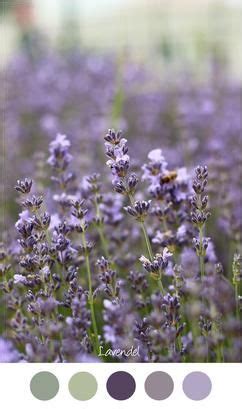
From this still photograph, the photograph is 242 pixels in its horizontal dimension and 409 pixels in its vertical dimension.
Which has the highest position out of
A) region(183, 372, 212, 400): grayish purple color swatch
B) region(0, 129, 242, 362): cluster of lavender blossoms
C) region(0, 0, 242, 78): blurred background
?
region(0, 0, 242, 78): blurred background

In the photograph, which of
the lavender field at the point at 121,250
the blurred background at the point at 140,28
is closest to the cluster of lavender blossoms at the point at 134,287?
the lavender field at the point at 121,250

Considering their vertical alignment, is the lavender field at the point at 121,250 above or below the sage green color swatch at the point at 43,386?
above

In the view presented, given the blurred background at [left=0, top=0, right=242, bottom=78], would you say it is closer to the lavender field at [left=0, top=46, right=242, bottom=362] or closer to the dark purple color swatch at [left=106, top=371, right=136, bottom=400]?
the lavender field at [left=0, top=46, right=242, bottom=362]

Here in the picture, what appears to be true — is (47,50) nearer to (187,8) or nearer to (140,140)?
(187,8)

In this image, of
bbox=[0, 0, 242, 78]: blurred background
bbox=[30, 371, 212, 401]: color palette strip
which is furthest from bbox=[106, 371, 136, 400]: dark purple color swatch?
bbox=[0, 0, 242, 78]: blurred background

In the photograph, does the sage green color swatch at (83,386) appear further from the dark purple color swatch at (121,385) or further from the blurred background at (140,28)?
the blurred background at (140,28)

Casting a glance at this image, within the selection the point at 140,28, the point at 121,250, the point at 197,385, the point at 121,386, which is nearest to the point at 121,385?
the point at 121,386
